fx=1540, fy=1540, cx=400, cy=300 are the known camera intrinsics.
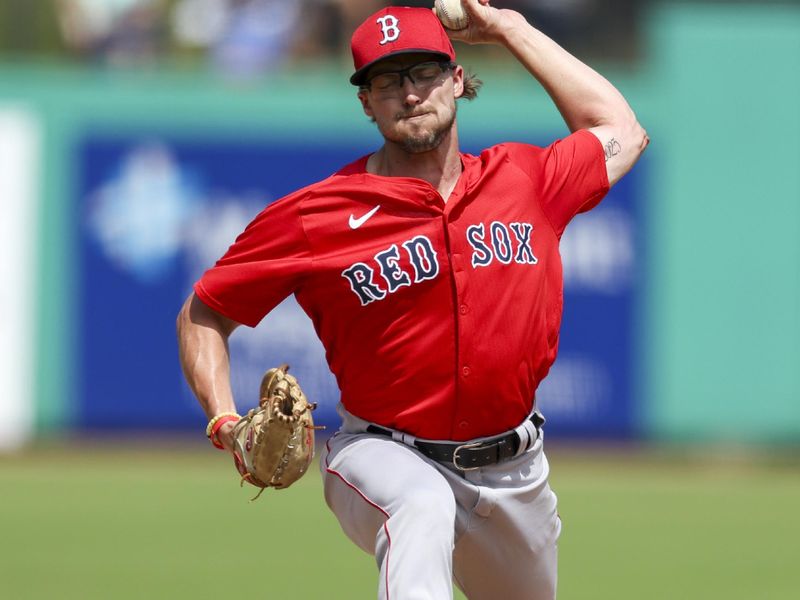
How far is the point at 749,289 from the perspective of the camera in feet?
48.8

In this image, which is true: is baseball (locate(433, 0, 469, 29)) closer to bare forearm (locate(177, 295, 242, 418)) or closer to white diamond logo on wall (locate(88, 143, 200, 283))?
bare forearm (locate(177, 295, 242, 418))

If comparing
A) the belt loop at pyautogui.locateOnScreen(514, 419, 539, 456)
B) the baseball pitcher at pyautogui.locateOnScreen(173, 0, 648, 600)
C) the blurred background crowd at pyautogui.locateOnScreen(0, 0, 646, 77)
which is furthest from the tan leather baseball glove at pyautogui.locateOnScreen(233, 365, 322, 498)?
the blurred background crowd at pyautogui.locateOnScreen(0, 0, 646, 77)

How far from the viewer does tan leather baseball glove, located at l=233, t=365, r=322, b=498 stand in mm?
5129

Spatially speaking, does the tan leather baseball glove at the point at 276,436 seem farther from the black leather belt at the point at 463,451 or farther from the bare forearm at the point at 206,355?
the black leather belt at the point at 463,451

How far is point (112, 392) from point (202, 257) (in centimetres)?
154

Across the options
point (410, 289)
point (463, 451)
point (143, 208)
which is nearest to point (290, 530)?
point (143, 208)

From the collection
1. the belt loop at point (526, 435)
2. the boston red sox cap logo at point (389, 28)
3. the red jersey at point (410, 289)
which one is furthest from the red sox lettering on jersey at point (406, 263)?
the boston red sox cap logo at point (389, 28)

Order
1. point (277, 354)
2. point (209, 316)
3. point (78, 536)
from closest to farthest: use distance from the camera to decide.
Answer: point (209, 316) → point (78, 536) → point (277, 354)

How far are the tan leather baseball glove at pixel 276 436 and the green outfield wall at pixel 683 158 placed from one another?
9613 mm

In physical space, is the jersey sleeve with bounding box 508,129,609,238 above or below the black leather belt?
above

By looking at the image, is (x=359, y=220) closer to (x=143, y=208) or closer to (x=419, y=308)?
(x=419, y=308)

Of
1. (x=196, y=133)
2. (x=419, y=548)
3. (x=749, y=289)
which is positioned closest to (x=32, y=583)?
(x=419, y=548)

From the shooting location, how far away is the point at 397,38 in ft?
18.3

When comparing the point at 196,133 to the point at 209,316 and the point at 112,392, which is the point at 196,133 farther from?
the point at 209,316
